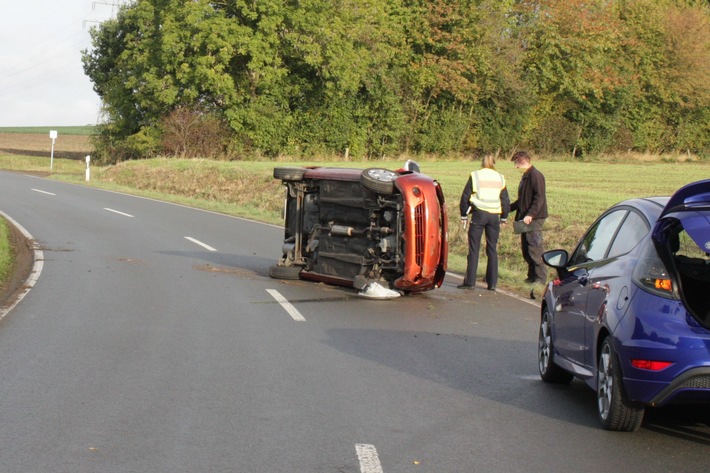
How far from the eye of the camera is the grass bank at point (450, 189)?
20.1 metres

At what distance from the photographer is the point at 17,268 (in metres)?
15.0

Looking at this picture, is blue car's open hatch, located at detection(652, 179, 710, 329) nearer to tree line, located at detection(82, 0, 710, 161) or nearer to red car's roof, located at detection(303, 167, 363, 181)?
red car's roof, located at detection(303, 167, 363, 181)

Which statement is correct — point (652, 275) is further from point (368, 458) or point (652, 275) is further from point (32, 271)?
point (32, 271)

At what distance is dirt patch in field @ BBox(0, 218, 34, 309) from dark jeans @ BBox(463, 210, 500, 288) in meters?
6.06

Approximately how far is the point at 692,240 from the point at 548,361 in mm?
2127

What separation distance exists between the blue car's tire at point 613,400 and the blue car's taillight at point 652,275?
50cm

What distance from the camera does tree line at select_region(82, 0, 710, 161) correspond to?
47094mm

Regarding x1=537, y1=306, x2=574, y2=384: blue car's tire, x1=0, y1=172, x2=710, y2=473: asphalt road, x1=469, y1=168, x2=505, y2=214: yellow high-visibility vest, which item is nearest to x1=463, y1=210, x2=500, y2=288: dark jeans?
x1=469, y1=168, x2=505, y2=214: yellow high-visibility vest

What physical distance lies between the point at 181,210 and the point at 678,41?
1943 inches

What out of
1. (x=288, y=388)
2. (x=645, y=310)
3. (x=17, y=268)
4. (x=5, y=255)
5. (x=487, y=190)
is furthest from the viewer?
(x=5, y=255)

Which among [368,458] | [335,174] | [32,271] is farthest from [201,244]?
[368,458]

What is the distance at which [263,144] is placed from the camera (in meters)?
49.1

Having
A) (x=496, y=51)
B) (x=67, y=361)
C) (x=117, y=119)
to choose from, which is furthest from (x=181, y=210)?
(x=496, y=51)

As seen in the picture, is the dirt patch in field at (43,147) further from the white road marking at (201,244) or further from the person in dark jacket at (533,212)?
the person in dark jacket at (533,212)
